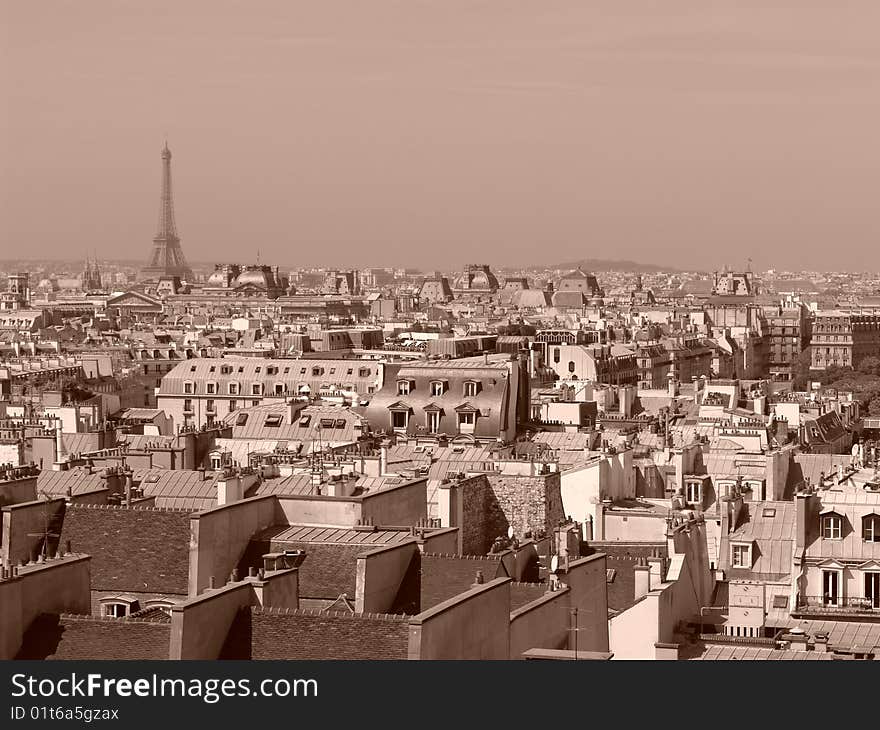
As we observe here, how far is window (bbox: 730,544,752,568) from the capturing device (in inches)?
923

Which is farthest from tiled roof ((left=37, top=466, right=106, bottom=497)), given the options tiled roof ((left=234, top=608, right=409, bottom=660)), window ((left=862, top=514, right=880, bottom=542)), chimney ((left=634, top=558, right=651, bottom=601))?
tiled roof ((left=234, top=608, right=409, bottom=660))

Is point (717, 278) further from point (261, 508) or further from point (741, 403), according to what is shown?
point (261, 508)

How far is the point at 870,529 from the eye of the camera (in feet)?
73.7

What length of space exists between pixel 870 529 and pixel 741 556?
6.18ft

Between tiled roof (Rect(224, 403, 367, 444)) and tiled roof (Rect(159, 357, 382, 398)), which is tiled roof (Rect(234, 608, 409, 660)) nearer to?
tiled roof (Rect(224, 403, 367, 444))

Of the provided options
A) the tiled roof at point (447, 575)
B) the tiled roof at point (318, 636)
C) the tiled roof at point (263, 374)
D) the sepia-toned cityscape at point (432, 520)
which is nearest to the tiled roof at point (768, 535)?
the sepia-toned cityscape at point (432, 520)

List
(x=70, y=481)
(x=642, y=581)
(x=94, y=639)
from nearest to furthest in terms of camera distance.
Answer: (x=94, y=639)
(x=642, y=581)
(x=70, y=481)

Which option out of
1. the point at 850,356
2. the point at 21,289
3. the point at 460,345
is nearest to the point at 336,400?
the point at 460,345

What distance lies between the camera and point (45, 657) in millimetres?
12016

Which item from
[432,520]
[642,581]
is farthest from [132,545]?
[642,581]

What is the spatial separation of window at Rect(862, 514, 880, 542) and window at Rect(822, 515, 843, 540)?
322 mm

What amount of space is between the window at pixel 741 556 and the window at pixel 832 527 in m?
1.12

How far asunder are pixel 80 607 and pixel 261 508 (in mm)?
2829

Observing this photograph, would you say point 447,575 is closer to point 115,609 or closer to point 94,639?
point 115,609
